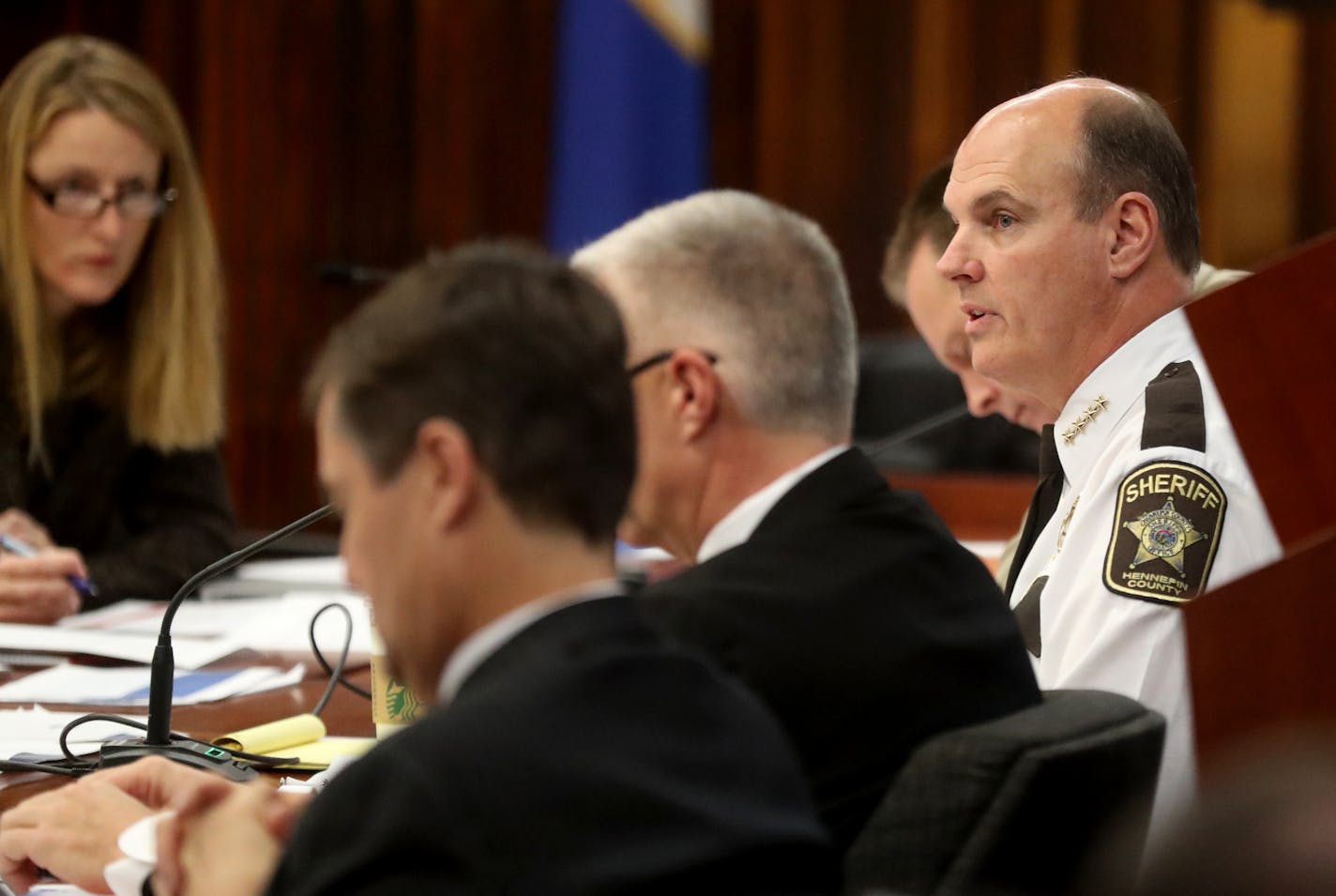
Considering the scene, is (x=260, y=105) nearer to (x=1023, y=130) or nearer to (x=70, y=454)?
(x=70, y=454)

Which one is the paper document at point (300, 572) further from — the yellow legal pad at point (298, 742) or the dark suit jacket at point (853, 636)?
the dark suit jacket at point (853, 636)

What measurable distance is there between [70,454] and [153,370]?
→ 0.22 m

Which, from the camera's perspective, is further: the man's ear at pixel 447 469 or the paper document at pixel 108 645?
the paper document at pixel 108 645

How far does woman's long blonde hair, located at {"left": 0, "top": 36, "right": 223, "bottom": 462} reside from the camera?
116 inches

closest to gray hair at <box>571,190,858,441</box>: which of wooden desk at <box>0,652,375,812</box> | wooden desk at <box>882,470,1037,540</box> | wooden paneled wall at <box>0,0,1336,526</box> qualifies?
wooden desk at <box>0,652,375,812</box>

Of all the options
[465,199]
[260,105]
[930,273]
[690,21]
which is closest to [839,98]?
[690,21]

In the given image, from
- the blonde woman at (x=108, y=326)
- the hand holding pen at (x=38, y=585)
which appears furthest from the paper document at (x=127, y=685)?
the blonde woman at (x=108, y=326)

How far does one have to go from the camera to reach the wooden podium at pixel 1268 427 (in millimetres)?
1135

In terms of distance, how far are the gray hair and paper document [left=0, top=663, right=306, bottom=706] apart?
89cm

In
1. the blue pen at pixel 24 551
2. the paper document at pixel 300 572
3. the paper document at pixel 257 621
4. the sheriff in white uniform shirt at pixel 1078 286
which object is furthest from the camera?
the paper document at pixel 300 572

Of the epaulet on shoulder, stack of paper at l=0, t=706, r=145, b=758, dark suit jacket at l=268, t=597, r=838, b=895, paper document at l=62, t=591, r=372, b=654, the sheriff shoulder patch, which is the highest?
dark suit jacket at l=268, t=597, r=838, b=895

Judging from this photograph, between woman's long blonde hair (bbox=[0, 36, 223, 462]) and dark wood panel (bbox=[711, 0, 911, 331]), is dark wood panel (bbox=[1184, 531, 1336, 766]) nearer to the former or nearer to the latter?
woman's long blonde hair (bbox=[0, 36, 223, 462])

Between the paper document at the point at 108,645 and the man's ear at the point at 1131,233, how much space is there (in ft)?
4.40

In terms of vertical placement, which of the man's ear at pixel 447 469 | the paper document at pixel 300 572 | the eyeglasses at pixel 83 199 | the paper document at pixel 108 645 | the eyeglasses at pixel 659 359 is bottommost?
the paper document at pixel 300 572
